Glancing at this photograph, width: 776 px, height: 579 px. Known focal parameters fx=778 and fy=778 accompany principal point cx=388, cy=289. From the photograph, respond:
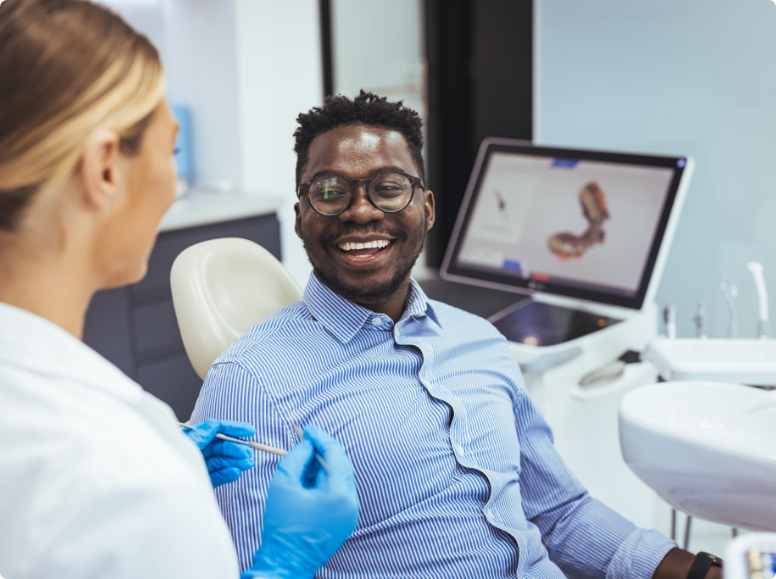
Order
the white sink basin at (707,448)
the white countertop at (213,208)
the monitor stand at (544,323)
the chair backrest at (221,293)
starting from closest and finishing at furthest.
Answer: the white sink basin at (707,448)
the chair backrest at (221,293)
the monitor stand at (544,323)
the white countertop at (213,208)

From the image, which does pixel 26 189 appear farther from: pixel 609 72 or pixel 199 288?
pixel 609 72

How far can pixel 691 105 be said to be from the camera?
2.05 metres

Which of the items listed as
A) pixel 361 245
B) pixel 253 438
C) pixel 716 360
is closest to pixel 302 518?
pixel 253 438

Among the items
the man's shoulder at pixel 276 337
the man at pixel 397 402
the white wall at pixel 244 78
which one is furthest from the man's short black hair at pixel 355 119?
the white wall at pixel 244 78

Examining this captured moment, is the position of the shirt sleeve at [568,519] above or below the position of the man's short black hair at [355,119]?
below

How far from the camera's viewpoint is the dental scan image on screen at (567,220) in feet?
6.11

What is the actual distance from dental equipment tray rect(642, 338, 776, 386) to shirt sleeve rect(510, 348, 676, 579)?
299 millimetres

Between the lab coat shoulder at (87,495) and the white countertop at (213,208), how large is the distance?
188 cm

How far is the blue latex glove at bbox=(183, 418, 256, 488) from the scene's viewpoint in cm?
96

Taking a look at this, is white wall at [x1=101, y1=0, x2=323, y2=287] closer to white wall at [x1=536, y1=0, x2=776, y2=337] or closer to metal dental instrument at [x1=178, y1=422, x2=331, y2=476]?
white wall at [x1=536, y1=0, x2=776, y2=337]

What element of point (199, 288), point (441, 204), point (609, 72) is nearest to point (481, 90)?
point (441, 204)

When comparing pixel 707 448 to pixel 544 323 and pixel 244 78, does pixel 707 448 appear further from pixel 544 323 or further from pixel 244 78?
pixel 244 78

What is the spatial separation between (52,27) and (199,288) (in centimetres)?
76

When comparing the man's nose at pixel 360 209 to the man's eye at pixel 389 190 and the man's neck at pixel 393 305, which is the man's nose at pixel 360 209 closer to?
the man's eye at pixel 389 190
